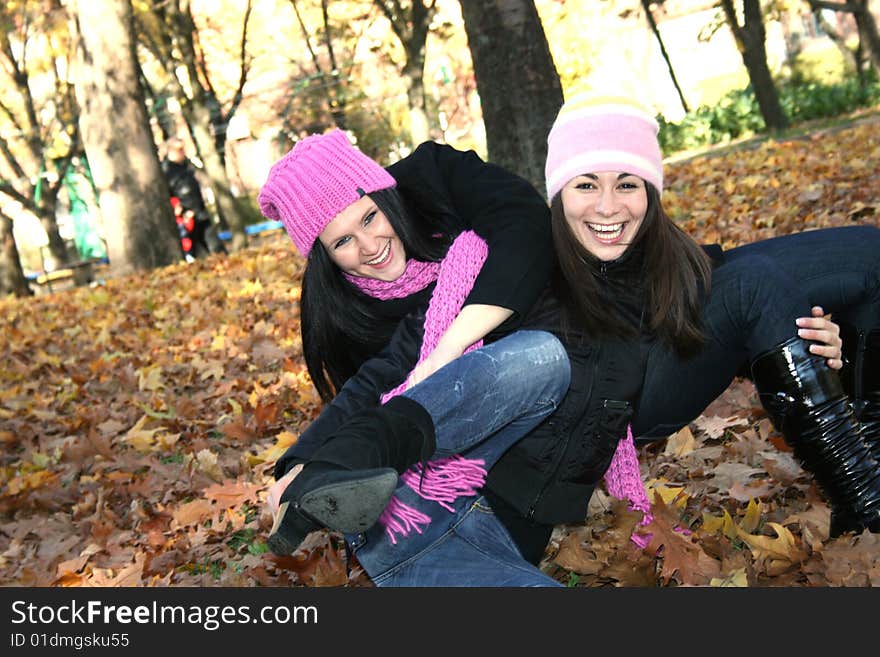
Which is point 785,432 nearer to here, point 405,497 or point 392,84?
point 405,497

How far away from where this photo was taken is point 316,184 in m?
2.89

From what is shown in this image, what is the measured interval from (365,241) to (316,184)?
0.70 feet

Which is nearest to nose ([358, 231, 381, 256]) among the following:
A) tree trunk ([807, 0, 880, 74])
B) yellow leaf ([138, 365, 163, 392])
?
yellow leaf ([138, 365, 163, 392])

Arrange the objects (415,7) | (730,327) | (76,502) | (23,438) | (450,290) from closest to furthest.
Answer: (730,327) < (450,290) < (76,502) < (23,438) < (415,7)

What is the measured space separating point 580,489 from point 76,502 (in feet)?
8.98

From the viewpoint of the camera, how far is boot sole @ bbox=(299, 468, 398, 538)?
2.10 metres

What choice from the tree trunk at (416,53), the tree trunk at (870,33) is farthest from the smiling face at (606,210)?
the tree trunk at (416,53)

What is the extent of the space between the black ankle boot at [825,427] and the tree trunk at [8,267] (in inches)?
568

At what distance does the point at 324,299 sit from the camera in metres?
3.02

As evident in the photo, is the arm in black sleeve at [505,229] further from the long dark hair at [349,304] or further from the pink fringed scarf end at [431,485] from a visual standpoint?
the pink fringed scarf end at [431,485]

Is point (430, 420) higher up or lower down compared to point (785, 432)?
higher up

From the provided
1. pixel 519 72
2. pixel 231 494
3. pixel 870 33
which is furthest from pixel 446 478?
pixel 870 33

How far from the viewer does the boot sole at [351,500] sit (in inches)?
82.8

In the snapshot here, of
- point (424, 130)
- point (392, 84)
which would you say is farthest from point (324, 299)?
point (392, 84)
